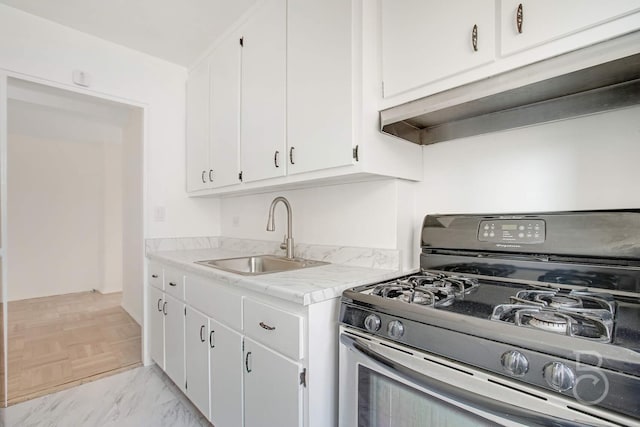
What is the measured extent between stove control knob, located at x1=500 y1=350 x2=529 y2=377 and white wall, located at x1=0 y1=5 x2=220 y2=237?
2.48 metres

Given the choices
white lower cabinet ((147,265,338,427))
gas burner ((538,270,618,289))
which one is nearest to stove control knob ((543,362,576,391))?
gas burner ((538,270,618,289))

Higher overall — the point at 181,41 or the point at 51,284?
the point at 181,41

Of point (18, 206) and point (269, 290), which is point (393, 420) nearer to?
point (269, 290)

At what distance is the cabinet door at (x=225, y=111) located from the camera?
6.54 feet

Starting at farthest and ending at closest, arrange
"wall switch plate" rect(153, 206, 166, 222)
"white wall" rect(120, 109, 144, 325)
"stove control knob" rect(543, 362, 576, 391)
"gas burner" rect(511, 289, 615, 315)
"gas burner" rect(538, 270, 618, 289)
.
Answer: "white wall" rect(120, 109, 144, 325)
"wall switch plate" rect(153, 206, 166, 222)
"gas burner" rect(538, 270, 618, 289)
"gas burner" rect(511, 289, 615, 315)
"stove control knob" rect(543, 362, 576, 391)

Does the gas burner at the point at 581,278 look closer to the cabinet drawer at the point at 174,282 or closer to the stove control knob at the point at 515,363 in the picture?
the stove control knob at the point at 515,363

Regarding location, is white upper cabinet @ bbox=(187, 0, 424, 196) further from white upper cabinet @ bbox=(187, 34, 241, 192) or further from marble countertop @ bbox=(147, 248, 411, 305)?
marble countertop @ bbox=(147, 248, 411, 305)

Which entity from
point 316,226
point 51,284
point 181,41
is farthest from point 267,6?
point 51,284

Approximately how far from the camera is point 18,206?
13.9 ft

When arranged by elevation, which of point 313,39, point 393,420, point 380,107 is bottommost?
point 393,420

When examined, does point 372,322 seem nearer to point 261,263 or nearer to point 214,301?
point 214,301

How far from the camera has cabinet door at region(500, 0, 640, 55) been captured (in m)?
0.78

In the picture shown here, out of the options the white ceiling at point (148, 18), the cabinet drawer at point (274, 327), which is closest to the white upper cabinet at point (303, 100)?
the white ceiling at point (148, 18)

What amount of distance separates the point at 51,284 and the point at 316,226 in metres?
4.77
